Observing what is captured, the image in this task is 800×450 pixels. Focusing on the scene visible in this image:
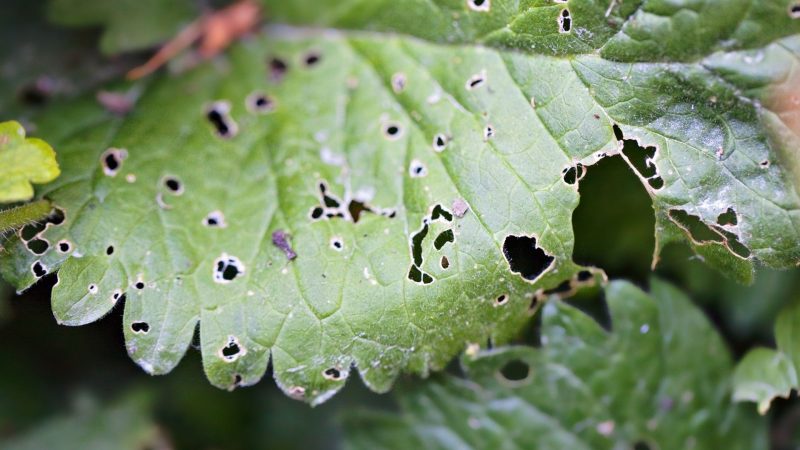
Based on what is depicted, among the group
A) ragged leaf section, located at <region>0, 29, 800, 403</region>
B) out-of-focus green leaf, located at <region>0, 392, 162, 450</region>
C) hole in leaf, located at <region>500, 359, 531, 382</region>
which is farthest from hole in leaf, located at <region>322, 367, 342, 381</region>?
out-of-focus green leaf, located at <region>0, 392, 162, 450</region>

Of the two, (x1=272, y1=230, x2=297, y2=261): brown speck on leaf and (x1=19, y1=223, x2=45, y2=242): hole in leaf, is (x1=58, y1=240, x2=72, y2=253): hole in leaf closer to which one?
(x1=19, y1=223, x2=45, y2=242): hole in leaf

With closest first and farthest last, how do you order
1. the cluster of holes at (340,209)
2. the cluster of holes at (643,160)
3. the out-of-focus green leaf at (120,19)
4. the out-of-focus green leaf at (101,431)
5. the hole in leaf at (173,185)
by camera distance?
1. the cluster of holes at (643,160)
2. the cluster of holes at (340,209)
3. the hole in leaf at (173,185)
4. the out-of-focus green leaf at (120,19)
5. the out-of-focus green leaf at (101,431)

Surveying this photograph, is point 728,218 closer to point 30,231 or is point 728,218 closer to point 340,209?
point 340,209

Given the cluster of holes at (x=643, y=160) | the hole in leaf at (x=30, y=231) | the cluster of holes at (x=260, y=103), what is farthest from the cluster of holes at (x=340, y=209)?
the hole in leaf at (x=30, y=231)

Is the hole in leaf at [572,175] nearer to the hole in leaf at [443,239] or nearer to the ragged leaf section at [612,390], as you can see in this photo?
the hole in leaf at [443,239]

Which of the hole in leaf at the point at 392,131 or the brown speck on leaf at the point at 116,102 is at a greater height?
the hole in leaf at the point at 392,131

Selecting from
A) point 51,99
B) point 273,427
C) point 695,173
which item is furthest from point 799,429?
point 51,99
